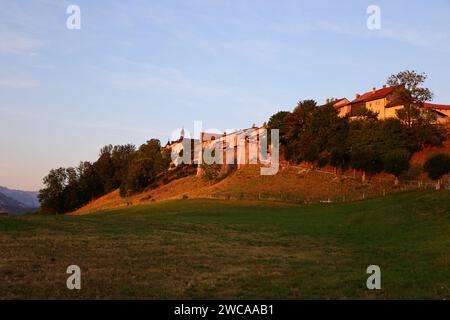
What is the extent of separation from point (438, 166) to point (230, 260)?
2627 inches

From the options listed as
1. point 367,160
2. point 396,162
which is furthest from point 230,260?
point 367,160

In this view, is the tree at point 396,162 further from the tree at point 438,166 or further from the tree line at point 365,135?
the tree at point 438,166

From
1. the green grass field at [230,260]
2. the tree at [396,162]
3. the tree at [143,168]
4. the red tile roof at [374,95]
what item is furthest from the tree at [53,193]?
the green grass field at [230,260]

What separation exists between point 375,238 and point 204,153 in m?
106

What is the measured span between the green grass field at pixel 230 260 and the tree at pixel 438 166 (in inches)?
1409

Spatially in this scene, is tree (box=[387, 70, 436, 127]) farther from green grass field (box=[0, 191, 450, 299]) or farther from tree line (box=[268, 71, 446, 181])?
green grass field (box=[0, 191, 450, 299])

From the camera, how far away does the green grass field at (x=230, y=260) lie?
1608 cm

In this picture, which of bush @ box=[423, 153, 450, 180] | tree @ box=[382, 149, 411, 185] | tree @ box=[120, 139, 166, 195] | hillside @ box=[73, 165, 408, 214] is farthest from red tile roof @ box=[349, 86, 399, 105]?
tree @ box=[120, 139, 166, 195]

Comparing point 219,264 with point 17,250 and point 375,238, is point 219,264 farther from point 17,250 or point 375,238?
point 375,238

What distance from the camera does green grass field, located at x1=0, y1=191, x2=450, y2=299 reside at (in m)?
16.1

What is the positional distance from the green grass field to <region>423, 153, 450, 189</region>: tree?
35792 millimetres

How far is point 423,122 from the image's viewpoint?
10638cm
